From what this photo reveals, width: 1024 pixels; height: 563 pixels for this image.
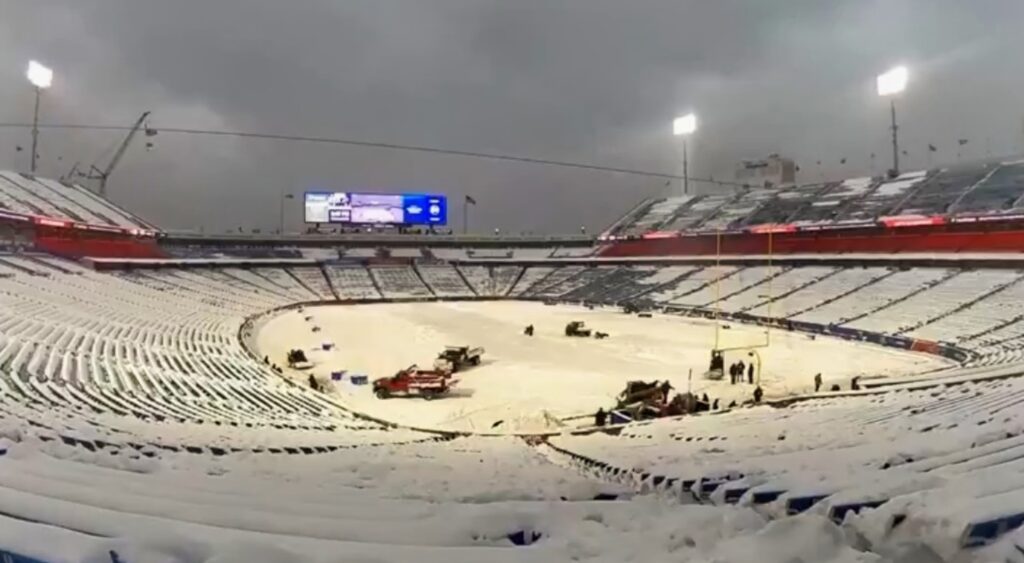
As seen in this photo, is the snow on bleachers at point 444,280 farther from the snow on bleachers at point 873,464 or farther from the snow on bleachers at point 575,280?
the snow on bleachers at point 873,464

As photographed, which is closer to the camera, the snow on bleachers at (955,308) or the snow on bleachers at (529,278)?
the snow on bleachers at (955,308)

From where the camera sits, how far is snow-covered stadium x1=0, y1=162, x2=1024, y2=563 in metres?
3.26

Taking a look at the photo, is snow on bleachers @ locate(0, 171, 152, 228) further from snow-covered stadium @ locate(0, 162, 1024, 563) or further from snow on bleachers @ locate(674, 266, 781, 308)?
snow on bleachers @ locate(674, 266, 781, 308)

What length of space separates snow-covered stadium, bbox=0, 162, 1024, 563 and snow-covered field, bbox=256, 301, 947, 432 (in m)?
0.22

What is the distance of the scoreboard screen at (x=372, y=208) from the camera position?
6725 cm

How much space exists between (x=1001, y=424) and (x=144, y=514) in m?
7.21

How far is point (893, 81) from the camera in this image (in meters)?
Result: 53.9

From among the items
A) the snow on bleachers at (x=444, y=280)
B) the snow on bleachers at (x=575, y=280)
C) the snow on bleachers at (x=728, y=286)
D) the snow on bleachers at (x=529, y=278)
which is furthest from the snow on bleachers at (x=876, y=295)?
the snow on bleachers at (x=444, y=280)

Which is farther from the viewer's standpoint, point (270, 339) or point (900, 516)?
point (270, 339)

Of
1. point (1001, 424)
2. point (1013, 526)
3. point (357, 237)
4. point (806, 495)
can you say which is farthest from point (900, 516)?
point (357, 237)

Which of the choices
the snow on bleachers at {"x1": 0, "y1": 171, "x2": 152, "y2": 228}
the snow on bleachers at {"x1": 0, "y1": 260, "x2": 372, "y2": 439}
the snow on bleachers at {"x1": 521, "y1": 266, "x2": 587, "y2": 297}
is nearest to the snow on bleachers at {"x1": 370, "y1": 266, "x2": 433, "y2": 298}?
the snow on bleachers at {"x1": 521, "y1": 266, "x2": 587, "y2": 297}

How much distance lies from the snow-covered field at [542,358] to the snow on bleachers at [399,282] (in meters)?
13.0

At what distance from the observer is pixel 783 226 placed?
57.4m

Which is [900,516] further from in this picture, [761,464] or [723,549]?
[761,464]
